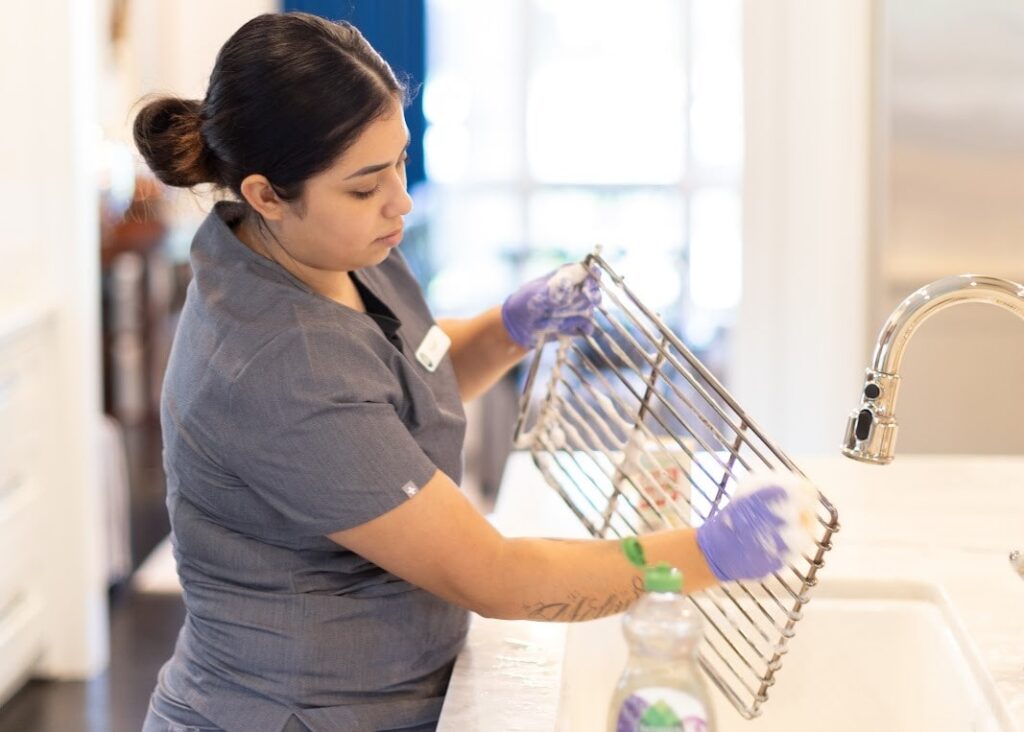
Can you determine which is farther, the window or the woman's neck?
the window

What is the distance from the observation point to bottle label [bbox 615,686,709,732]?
2.88 ft

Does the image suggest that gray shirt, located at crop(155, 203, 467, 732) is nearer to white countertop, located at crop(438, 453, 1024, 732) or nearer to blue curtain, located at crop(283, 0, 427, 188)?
white countertop, located at crop(438, 453, 1024, 732)

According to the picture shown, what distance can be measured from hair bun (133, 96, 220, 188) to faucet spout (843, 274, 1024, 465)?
667 mm

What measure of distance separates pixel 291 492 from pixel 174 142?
1.27 ft

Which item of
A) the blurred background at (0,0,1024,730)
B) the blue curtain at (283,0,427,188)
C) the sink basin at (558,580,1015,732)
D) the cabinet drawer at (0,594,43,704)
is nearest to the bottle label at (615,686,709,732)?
the sink basin at (558,580,1015,732)

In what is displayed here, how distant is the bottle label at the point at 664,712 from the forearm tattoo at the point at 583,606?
27cm

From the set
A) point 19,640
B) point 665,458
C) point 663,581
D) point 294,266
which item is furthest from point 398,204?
point 19,640

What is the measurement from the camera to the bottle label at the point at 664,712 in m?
0.88

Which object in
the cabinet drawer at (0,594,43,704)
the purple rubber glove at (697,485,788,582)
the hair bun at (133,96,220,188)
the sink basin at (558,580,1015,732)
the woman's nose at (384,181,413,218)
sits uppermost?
the hair bun at (133,96,220,188)

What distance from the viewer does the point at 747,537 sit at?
1.06 meters

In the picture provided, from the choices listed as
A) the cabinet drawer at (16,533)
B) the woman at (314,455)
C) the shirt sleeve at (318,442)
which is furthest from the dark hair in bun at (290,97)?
the cabinet drawer at (16,533)

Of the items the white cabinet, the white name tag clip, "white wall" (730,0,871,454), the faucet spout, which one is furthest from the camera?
"white wall" (730,0,871,454)

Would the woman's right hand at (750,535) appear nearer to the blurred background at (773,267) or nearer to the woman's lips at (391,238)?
the woman's lips at (391,238)

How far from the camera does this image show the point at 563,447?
1.38 meters
